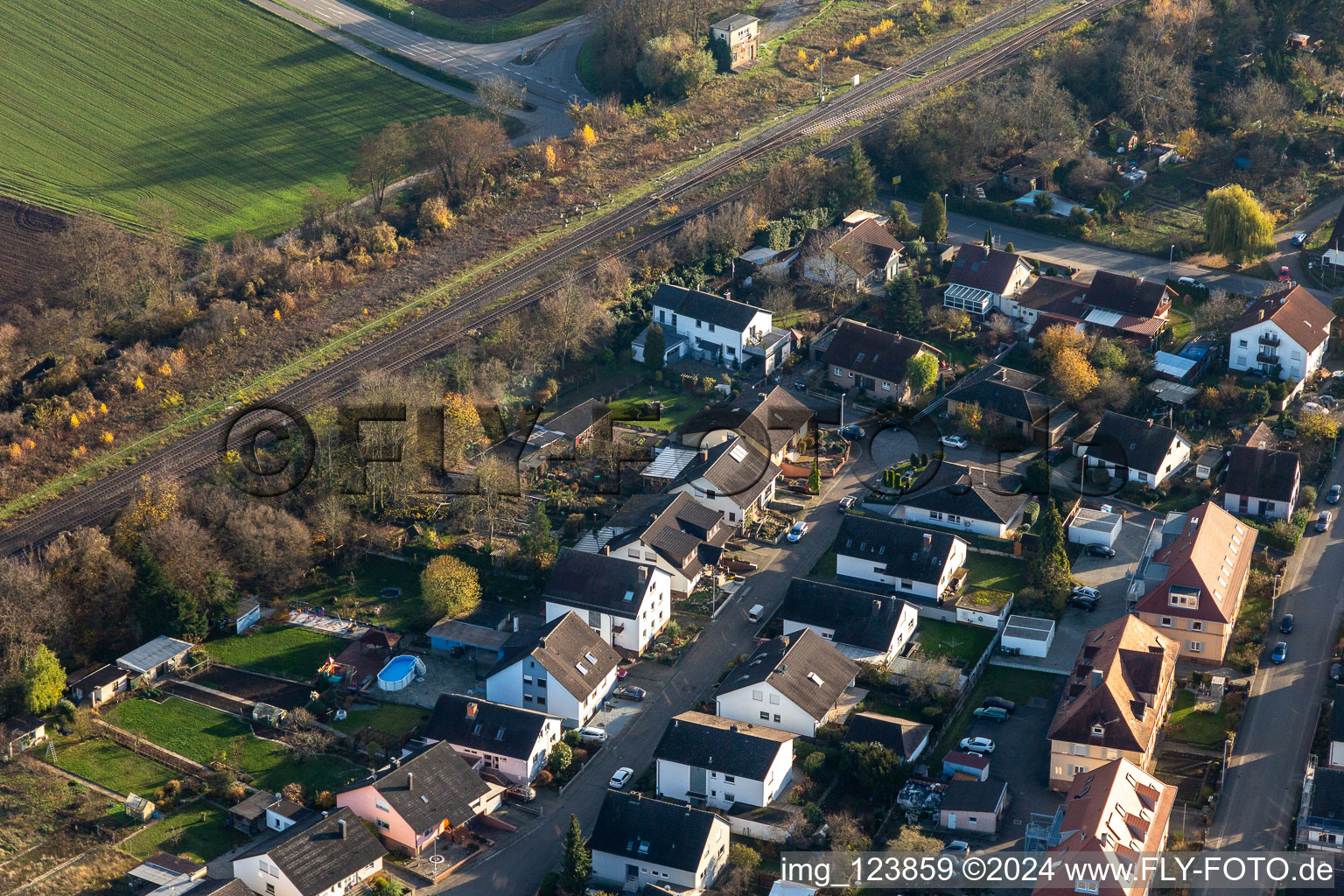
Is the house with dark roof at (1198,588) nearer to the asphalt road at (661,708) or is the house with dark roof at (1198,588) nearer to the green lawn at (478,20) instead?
the asphalt road at (661,708)

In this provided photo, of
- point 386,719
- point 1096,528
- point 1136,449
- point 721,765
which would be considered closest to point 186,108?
point 386,719

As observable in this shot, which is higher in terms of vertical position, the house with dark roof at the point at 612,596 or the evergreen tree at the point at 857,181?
the evergreen tree at the point at 857,181

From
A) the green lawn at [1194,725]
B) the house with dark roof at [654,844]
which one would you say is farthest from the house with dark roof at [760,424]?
the house with dark roof at [654,844]

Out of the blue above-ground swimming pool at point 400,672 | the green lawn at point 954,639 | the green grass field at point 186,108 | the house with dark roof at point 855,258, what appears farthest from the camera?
the green grass field at point 186,108

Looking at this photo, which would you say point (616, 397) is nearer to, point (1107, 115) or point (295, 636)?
point (295, 636)

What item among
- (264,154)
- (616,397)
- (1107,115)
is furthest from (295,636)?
(1107,115)

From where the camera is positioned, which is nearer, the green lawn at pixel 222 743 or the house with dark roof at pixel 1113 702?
the house with dark roof at pixel 1113 702

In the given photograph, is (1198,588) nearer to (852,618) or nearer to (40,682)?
(852,618)
